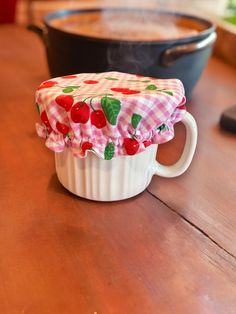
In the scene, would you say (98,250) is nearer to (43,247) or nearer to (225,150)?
(43,247)

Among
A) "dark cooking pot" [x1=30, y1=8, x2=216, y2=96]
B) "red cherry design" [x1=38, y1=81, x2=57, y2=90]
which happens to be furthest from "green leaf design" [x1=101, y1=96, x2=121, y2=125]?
"dark cooking pot" [x1=30, y1=8, x2=216, y2=96]

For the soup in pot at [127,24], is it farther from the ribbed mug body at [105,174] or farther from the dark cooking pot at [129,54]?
the ribbed mug body at [105,174]

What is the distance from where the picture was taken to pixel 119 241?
1.56 feet

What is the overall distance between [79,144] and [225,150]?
0.33 meters

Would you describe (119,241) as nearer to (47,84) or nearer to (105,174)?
(105,174)

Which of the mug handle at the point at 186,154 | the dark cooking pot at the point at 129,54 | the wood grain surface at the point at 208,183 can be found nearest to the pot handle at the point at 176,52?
the dark cooking pot at the point at 129,54

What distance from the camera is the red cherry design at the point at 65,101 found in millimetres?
453

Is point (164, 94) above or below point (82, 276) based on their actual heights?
above

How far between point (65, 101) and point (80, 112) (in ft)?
0.08

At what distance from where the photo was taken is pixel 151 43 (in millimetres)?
701

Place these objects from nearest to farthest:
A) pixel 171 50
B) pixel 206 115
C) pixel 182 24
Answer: pixel 171 50, pixel 206 115, pixel 182 24

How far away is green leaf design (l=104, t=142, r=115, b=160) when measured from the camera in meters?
0.46

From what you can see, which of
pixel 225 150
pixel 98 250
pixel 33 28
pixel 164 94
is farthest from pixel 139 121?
pixel 33 28

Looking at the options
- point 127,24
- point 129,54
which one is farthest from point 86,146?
point 127,24
